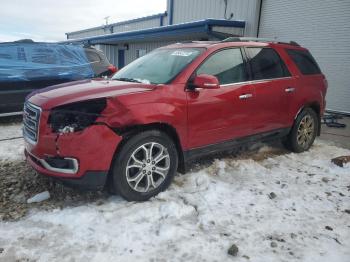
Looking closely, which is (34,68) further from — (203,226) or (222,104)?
(203,226)

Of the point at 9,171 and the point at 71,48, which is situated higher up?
the point at 71,48

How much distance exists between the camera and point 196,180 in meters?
4.54

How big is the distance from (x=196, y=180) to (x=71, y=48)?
18.1ft

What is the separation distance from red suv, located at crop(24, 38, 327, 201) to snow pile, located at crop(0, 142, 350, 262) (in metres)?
0.33

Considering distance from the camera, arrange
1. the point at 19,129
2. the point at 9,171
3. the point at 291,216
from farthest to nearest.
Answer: the point at 19,129
the point at 9,171
the point at 291,216

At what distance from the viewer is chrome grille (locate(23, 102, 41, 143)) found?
3.66 m

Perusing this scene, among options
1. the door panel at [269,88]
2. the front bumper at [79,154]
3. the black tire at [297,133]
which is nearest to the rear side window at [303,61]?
the door panel at [269,88]

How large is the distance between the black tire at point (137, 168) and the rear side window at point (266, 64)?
5.98 ft

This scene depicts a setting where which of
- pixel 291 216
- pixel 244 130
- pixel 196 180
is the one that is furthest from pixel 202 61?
pixel 291 216

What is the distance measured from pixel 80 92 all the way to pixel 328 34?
9.39 meters

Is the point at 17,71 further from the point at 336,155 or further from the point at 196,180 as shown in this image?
the point at 336,155

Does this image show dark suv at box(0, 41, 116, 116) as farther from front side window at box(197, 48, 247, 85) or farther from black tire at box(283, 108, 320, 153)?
black tire at box(283, 108, 320, 153)

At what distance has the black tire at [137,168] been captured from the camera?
3654mm

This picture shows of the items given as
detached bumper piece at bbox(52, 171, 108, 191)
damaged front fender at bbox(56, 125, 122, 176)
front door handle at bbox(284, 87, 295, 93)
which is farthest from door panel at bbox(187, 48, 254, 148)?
detached bumper piece at bbox(52, 171, 108, 191)
